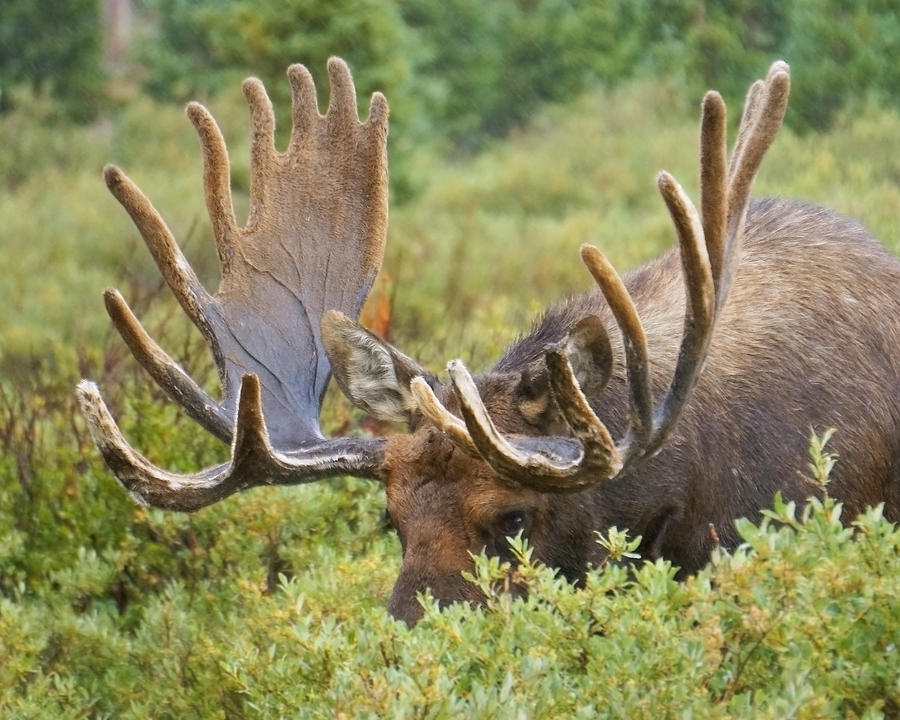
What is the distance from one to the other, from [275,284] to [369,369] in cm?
82

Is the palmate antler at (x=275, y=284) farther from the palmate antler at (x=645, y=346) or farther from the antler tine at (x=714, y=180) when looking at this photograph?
the antler tine at (x=714, y=180)

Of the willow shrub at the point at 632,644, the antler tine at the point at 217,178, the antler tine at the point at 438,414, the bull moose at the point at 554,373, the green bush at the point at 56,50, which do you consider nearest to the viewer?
the willow shrub at the point at 632,644

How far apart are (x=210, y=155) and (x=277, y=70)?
666 inches

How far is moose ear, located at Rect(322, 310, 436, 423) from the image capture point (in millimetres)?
5066

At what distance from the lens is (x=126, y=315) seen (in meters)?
4.91

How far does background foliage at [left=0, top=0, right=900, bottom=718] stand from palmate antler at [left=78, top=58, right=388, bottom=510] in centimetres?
46

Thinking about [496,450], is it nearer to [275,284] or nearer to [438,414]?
[438,414]

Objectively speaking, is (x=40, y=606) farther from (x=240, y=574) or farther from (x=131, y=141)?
(x=131, y=141)

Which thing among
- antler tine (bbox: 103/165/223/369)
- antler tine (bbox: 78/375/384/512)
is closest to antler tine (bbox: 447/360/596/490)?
antler tine (bbox: 78/375/384/512)

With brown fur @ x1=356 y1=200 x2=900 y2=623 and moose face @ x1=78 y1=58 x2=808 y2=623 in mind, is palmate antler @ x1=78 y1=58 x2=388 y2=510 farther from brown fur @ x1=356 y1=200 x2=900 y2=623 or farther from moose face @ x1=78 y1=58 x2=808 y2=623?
brown fur @ x1=356 y1=200 x2=900 y2=623

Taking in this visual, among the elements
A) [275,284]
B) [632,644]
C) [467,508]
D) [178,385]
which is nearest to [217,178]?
Result: [275,284]

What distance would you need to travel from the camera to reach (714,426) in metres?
4.95

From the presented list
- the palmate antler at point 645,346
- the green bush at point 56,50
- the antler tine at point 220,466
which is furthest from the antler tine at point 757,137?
the green bush at point 56,50

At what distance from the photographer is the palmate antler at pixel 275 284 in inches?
194
